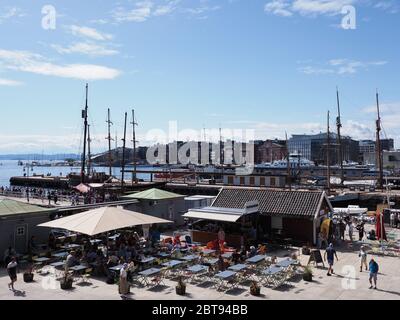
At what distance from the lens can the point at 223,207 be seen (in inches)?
1110

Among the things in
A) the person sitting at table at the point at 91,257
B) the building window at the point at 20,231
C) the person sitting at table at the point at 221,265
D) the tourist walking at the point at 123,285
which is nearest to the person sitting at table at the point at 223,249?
the person sitting at table at the point at 221,265

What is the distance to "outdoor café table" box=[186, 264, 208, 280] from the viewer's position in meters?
17.9

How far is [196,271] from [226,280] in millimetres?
1410

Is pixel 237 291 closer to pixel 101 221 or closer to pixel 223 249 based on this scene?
pixel 223 249

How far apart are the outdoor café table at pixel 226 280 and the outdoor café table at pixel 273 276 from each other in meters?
1.29

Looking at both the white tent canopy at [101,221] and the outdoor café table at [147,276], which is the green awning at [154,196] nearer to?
the white tent canopy at [101,221]

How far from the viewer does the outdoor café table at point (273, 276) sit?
17.0m

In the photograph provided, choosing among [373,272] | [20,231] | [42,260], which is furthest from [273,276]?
[20,231]

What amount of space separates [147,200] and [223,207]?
22.1ft

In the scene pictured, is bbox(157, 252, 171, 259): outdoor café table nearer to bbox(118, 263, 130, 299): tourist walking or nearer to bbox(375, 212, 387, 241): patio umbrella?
bbox(118, 263, 130, 299): tourist walking

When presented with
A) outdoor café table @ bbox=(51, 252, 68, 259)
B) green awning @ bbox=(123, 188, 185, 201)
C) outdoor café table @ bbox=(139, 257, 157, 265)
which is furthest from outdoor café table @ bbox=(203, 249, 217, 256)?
green awning @ bbox=(123, 188, 185, 201)

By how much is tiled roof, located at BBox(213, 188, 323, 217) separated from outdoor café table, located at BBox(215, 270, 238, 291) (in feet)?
31.9
